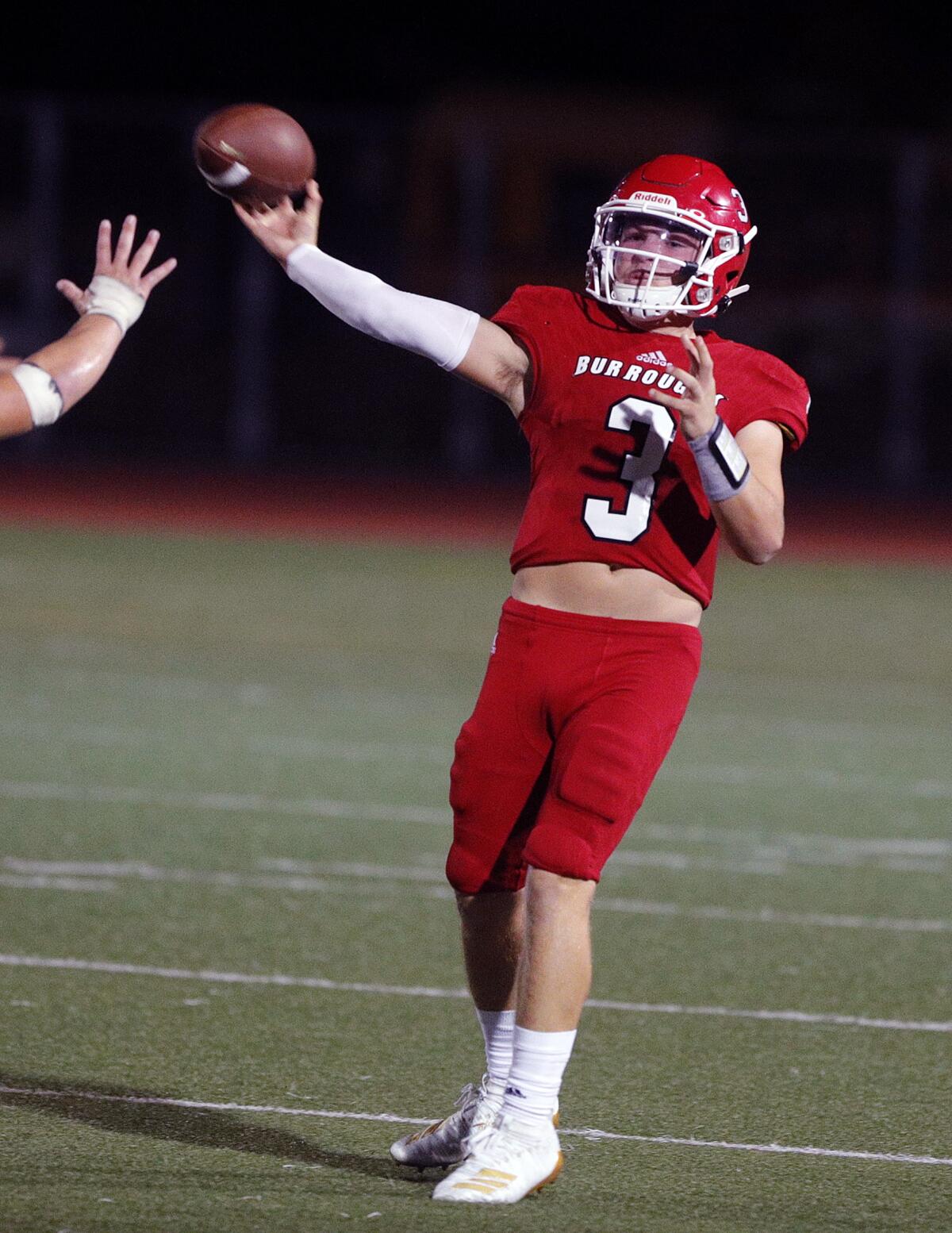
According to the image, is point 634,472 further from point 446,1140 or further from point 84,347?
point 446,1140

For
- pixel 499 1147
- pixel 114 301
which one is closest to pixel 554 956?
pixel 499 1147

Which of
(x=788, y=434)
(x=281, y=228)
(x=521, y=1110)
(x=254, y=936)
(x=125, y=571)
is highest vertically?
(x=281, y=228)

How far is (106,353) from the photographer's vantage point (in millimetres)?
3699

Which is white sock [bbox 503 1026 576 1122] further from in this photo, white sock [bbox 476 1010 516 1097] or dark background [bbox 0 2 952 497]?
dark background [bbox 0 2 952 497]

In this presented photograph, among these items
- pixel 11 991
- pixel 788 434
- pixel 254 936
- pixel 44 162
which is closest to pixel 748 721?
pixel 254 936

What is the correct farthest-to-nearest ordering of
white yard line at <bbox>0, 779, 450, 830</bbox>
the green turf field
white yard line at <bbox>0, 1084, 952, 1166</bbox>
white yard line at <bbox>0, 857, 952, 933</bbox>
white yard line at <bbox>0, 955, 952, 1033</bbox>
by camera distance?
white yard line at <bbox>0, 779, 450, 830</bbox>
white yard line at <bbox>0, 857, 952, 933</bbox>
white yard line at <bbox>0, 955, 952, 1033</bbox>
white yard line at <bbox>0, 1084, 952, 1166</bbox>
the green turf field

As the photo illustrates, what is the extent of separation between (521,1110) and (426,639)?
932 centimetres

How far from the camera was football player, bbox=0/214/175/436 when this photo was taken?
3525 millimetres

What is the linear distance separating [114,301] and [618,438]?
1003 millimetres

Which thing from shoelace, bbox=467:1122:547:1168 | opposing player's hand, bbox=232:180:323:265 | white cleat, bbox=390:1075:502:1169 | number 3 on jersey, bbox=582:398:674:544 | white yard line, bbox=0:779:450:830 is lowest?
white yard line, bbox=0:779:450:830

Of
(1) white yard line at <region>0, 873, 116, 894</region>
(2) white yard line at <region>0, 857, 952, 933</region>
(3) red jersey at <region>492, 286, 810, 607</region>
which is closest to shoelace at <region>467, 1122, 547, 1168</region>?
(3) red jersey at <region>492, 286, 810, 607</region>

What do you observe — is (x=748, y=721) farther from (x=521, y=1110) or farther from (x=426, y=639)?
(x=521, y=1110)

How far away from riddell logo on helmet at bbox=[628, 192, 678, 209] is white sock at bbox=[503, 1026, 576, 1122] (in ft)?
5.10

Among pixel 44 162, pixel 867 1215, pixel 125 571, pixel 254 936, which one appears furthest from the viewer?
pixel 44 162
